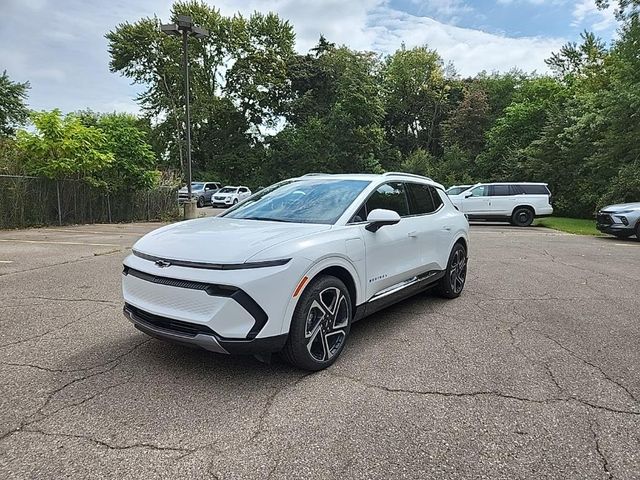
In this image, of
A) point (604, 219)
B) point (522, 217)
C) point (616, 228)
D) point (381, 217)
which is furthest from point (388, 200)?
point (522, 217)

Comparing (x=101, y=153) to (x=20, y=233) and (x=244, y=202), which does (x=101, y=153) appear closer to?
(x=20, y=233)

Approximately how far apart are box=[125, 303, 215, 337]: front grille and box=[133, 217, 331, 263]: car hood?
45 centimetres

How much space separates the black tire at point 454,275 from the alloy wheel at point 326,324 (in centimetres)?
242

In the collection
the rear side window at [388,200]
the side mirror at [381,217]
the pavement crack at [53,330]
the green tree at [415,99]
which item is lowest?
the pavement crack at [53,330]

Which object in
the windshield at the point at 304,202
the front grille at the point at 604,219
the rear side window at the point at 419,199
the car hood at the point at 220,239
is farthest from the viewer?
the front grille at the point at 604,219

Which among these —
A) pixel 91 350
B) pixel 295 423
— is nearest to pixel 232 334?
pixel 295 423

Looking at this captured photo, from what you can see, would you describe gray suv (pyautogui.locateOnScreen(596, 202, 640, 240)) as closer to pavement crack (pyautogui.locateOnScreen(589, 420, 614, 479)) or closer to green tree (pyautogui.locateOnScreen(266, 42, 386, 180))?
pavement crack (pyautogui.locateOnScreen(589, 420, 614, 479))

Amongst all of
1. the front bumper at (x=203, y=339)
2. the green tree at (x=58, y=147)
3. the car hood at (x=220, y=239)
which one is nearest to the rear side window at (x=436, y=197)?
the car hood at (x=220, y=239)

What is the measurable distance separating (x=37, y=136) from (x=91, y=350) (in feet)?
46.5

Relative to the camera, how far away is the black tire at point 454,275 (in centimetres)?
574

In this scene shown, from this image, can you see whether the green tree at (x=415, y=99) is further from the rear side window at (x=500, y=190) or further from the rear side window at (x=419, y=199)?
the rear side window at (x=419, y=199)

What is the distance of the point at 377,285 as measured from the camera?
13.8ft

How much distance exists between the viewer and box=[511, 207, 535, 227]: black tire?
19.9 m

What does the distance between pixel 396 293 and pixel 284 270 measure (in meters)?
1.76
